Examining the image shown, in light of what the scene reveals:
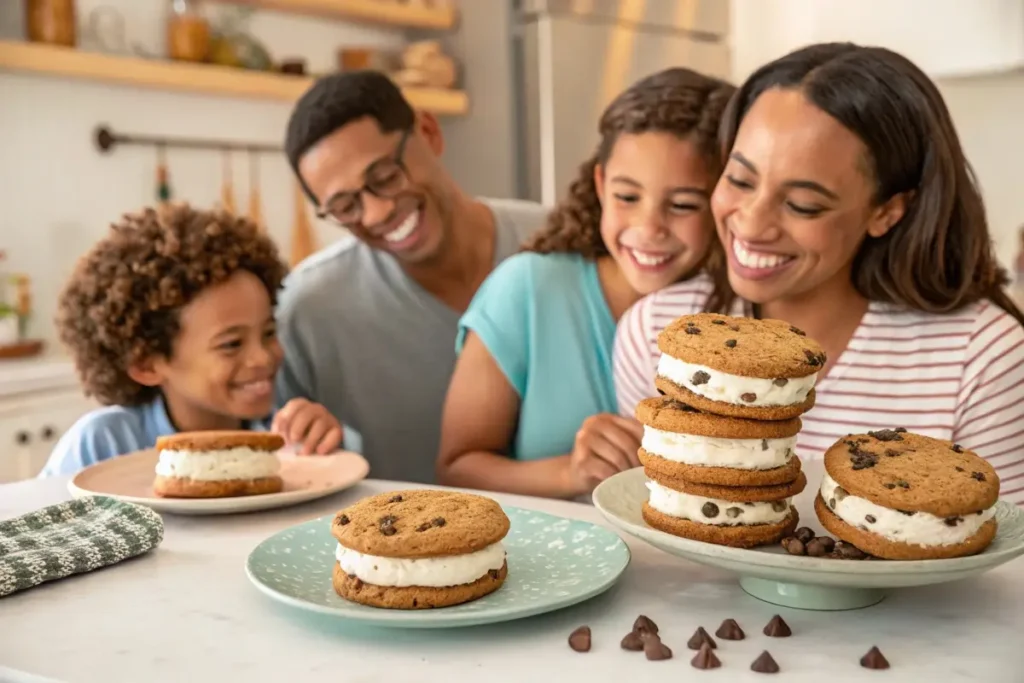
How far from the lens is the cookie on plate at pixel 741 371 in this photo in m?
1.10

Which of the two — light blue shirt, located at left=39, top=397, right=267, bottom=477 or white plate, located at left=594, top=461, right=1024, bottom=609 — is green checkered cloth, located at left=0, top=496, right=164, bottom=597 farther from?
light blue shirt, located at left=39, top=397, right=267, bottom=477

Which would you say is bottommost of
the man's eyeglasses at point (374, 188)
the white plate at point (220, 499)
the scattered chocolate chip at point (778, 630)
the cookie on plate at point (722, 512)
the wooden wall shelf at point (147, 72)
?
the white plate at point (220, 499)

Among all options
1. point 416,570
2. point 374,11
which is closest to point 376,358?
point 416,570

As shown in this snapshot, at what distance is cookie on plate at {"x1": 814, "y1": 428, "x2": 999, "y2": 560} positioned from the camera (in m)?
1.02

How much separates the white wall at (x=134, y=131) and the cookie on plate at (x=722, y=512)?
3.15m

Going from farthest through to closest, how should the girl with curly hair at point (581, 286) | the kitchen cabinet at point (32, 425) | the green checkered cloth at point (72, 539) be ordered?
the kitchen cabinet at point (32, 425) < the girl with curly hair at point (581, 286) < the green checkered cloth at point (72, 539)

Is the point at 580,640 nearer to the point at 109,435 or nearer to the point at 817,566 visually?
the point at 817,566

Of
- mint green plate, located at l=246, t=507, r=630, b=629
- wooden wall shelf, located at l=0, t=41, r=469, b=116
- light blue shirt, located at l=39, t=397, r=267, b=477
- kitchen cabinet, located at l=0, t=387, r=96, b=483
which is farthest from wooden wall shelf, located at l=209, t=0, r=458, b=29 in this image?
mint green plate, located at l=246, t=507, r=630, b=629

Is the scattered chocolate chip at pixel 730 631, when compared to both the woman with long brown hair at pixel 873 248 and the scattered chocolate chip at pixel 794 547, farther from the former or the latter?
the woman with long brown hair at pixel 873 248

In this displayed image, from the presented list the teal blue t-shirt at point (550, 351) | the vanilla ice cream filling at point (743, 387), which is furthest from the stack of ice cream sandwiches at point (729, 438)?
the teal blue t-shirt at point (550, 351)

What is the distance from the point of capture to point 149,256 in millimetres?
2152

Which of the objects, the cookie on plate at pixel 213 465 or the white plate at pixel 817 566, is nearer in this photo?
the white plate at pixel 817 566

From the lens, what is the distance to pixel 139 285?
2125mm

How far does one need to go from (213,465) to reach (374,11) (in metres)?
3.16
